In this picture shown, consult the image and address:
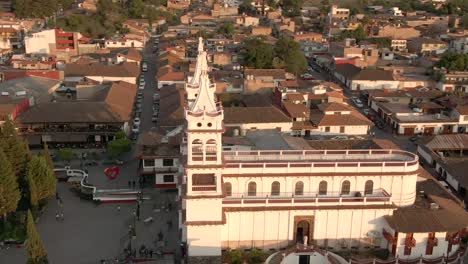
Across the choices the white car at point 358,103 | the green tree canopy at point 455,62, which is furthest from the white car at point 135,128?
the green tree canopy at point 455,62

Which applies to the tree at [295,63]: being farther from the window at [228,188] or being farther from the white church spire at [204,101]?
the white church spire at [204,101]

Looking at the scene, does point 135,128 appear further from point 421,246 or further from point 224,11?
point 224,11

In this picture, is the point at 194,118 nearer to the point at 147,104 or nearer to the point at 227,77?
the point at 147,104

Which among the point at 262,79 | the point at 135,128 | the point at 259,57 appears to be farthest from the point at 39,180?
the point at 259,57

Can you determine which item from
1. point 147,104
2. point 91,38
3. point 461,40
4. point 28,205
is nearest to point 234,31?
point 91,38

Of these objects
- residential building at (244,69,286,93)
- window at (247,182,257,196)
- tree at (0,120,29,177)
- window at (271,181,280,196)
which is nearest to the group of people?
tree at (0,120,29,177)
